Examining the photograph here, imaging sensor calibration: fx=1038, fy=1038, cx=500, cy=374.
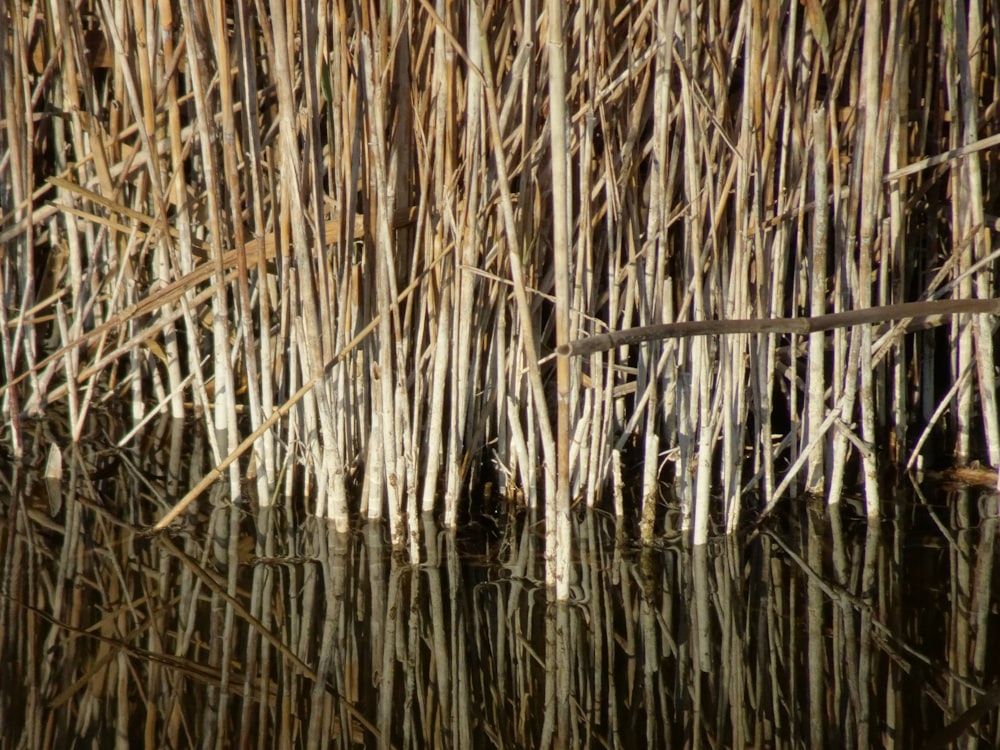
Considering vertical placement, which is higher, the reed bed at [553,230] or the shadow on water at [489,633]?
the reed bed at [553,230]

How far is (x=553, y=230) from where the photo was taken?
248cm

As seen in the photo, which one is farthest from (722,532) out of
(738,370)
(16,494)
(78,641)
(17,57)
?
(17,57)

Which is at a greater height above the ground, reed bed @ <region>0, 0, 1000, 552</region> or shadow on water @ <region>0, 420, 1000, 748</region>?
reed bed @ <region>0, 0, 1000, 552</region>

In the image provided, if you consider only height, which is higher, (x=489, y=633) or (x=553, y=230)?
(x=553, y=230)

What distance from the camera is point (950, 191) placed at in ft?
10.4

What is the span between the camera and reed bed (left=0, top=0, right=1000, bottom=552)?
2455mm

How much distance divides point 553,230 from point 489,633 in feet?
3.14

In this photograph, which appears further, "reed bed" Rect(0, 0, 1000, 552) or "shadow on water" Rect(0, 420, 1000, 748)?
"reed bed" Rect(0, 0, 1000, 552)

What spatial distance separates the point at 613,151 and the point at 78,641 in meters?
1.76

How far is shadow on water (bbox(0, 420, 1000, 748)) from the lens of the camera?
6.78 ft

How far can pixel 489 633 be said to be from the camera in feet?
7.86

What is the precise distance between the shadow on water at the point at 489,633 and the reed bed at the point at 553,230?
12cm

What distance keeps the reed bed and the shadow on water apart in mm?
123

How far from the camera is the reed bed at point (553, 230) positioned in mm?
2455
